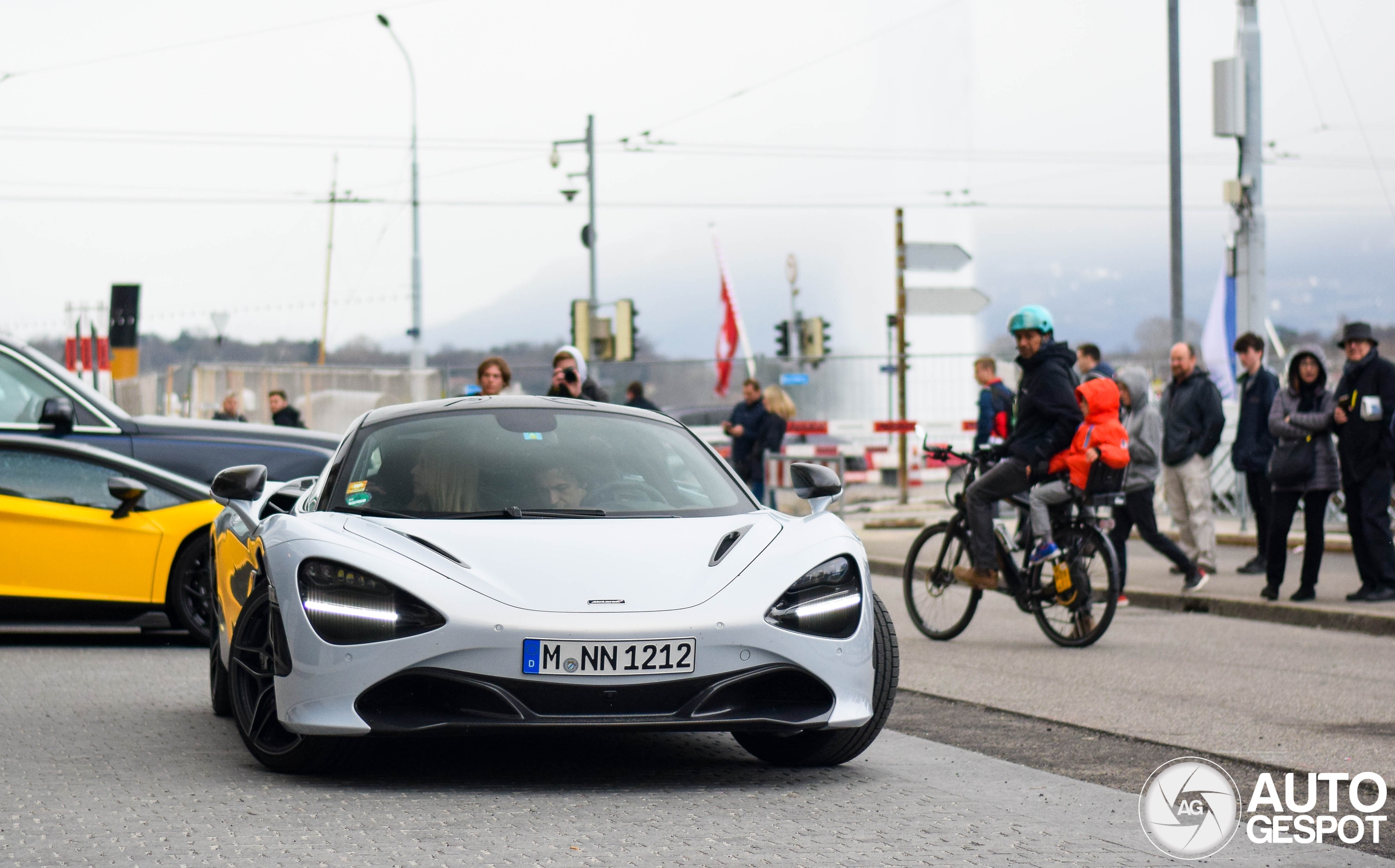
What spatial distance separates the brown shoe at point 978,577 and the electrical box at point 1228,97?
9.88 meters

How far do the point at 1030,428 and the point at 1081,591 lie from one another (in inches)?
38.5

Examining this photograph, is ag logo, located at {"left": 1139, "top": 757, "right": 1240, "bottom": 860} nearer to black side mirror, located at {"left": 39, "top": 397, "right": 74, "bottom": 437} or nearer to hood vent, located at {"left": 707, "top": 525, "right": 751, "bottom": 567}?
hood vent, located at {"left": 707, "top": 525, "right": 751, "bottom": 567}

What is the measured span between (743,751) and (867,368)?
66.3 ft

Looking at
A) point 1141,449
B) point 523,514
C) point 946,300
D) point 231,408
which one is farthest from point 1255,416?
point 231,408

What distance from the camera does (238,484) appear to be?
21.5ft

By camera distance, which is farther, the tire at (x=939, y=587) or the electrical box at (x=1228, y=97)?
the electrical box at (x=1228, y=97)

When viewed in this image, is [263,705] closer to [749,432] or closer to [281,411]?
[749,432]

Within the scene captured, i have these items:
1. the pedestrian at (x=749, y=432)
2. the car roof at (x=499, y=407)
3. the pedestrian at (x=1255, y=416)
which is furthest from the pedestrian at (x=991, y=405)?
the car roof at (x=499, y=407)

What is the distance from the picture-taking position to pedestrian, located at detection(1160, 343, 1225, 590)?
42.9 ft

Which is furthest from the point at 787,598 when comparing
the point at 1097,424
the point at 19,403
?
the point at 19,403

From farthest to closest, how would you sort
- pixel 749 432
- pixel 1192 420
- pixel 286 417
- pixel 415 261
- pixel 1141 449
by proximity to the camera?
1. pixel 415 261
2. pixel 286 417
3. pixel 749 432
4. pixel 1192 420
5. pixel 1141 449

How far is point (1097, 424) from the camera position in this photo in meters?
10.4

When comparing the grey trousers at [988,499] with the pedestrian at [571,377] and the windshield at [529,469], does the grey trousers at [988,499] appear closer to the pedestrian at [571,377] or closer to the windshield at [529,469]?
the pedestrian at [571,377]

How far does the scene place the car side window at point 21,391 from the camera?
10.3 meters
